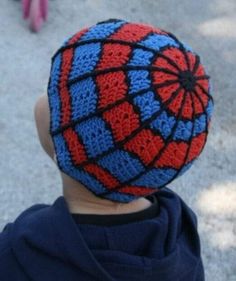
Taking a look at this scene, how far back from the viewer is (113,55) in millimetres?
1180

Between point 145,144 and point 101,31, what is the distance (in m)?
0.25

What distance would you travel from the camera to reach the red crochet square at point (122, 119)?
3.76 ft

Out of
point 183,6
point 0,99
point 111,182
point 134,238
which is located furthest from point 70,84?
point 183,6

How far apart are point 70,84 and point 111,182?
0.20 metres

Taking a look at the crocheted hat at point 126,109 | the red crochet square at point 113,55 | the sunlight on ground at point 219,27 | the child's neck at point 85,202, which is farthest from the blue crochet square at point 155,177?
the sunlight on ground at point 219,27

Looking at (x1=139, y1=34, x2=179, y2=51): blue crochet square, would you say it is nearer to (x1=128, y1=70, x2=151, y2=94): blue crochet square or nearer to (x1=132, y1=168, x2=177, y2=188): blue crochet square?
(x1=128, y1=70, x2=151, y2=94): blue crochet square

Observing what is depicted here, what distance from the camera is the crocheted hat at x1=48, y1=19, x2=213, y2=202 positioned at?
45.2 inches

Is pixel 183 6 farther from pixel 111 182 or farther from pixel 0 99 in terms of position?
pixel 111 182

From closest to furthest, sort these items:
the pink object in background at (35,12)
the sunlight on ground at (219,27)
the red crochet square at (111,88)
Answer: the red crochet square at (111,88)
the pink object in background at (35,12)
the sunlight on ground at (219,27)

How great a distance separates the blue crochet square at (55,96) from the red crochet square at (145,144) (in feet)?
0.50

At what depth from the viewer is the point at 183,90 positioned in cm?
117

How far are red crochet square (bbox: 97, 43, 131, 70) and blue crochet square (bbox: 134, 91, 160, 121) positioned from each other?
74 millimetres

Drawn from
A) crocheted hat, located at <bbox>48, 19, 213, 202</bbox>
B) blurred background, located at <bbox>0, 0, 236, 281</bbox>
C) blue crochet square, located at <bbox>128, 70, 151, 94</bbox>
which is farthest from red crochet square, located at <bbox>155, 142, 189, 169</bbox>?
blurred background, located at <bbox>0, 0, 236, 281</bbox>

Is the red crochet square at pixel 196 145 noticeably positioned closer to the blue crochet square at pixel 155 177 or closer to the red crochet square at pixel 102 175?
the blue crochet square at pixel 155 177
